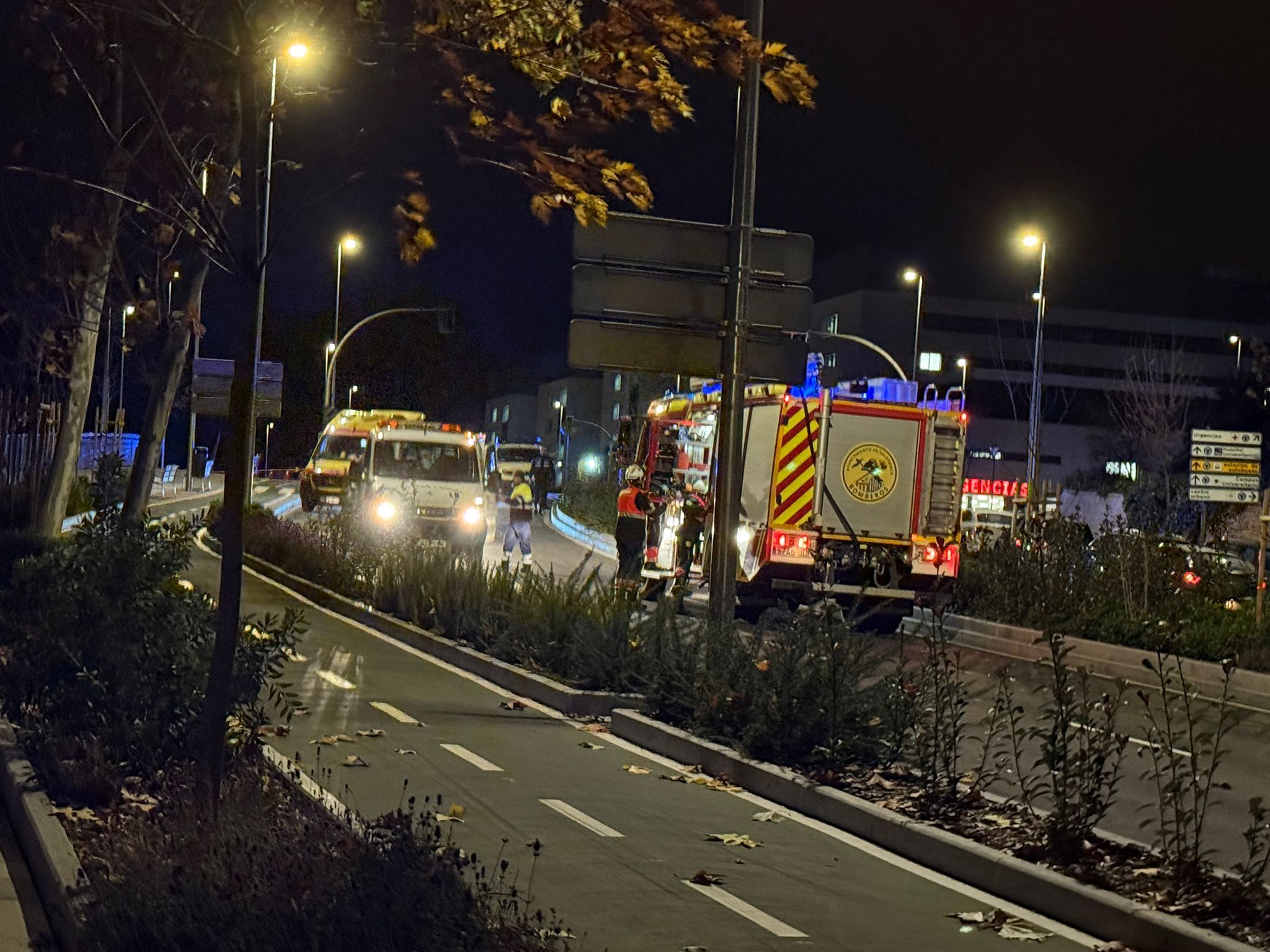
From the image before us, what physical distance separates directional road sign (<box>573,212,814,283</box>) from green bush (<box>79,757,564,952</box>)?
25.7 ft

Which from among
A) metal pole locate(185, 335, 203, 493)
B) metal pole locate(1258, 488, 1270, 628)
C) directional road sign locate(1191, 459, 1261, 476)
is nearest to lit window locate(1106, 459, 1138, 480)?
metal pole locate(185, 335, 203, 493)

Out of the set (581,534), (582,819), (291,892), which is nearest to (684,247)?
(582,819)

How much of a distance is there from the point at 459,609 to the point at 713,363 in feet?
16.4

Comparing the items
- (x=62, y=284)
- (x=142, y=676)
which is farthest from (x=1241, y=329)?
(x=142, y=676)

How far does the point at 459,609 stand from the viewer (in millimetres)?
18312

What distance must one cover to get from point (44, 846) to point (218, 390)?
74.0 ft

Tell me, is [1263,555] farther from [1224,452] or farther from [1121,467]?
[1121,467]

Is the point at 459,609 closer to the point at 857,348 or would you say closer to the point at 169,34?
the point at 169,34

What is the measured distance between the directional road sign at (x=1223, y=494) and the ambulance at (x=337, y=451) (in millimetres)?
19905

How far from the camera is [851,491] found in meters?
22.1

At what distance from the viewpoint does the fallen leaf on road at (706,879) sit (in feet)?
25.8

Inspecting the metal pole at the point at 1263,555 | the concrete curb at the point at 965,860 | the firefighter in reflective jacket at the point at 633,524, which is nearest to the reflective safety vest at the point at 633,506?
the firefighter in reflective jacket at the point at 633,524

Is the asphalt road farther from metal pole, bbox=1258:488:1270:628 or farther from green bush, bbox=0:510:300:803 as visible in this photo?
metal pole, bbox=1258:488:1270:628

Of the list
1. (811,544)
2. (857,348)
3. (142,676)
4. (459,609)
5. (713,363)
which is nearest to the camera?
(142,676)
